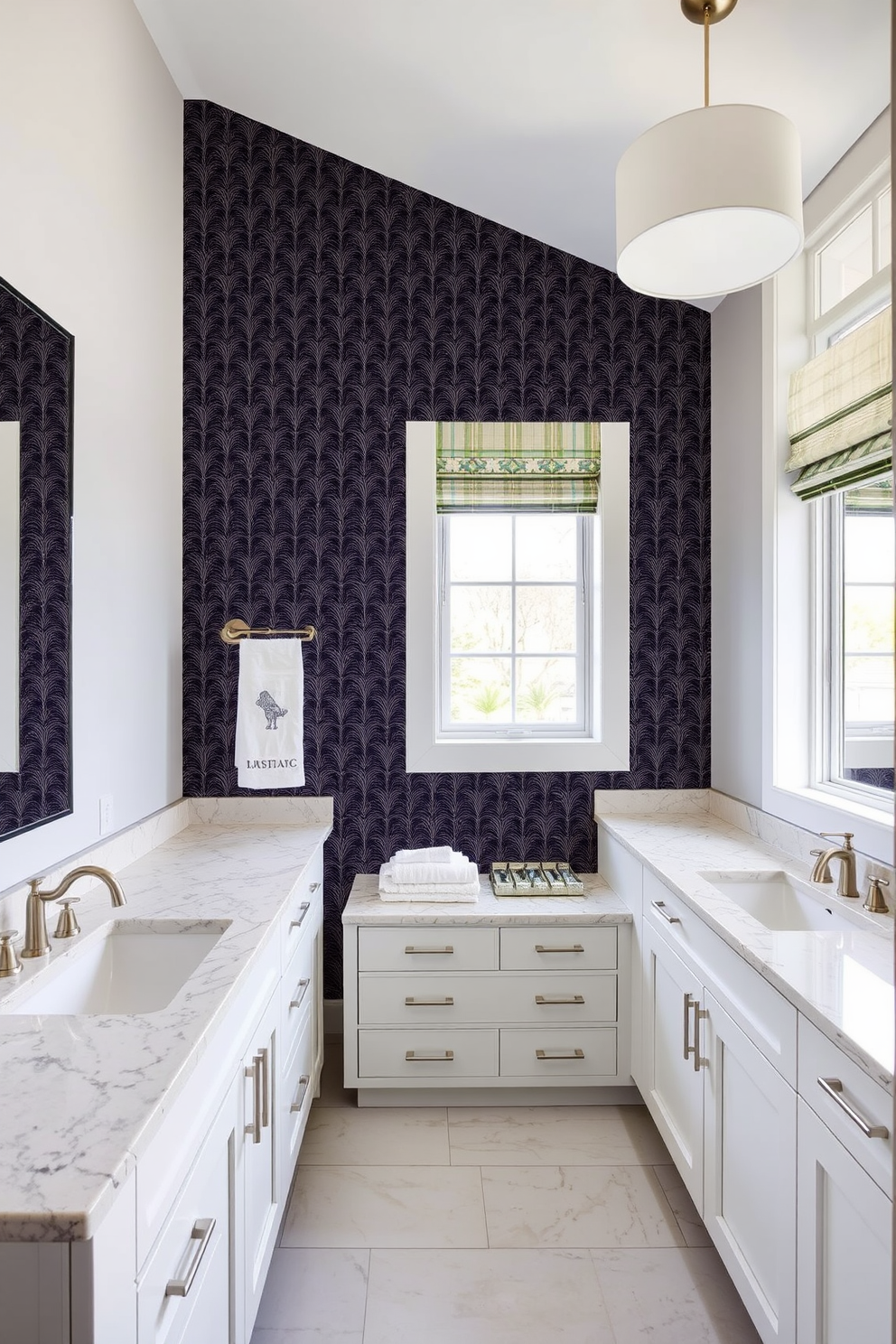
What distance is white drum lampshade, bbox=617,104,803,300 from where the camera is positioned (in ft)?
5.10

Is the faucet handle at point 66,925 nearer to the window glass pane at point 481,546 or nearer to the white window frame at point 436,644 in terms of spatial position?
the white window frame at point 436,644

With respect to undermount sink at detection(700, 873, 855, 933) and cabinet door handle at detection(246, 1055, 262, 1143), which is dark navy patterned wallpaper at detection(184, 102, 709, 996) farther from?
cabinet door handle at detection(246, 1055, 262, 1143)

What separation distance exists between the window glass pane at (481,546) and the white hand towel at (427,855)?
99 cm

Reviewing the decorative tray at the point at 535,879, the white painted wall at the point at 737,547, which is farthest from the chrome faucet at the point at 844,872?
the decorative tray at the point at 535,879

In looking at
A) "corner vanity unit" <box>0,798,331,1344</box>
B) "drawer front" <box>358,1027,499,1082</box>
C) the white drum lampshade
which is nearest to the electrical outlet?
"corner vanity unit" <box>0,798,331,1344</box>

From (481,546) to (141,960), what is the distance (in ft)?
6.20

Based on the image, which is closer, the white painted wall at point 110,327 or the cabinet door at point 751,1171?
the cabinet door at point 751,1171

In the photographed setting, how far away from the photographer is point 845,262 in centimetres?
227

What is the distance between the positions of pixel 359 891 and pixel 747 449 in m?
1.92

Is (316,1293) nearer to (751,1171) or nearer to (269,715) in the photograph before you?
(751,1171)

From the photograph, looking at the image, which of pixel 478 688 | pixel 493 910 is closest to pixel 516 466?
pixel 478 688

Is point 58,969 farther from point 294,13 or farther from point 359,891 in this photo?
point 294,13

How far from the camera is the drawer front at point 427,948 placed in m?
2.55

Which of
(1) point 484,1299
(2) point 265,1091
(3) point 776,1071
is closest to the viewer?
(3) point 776,1071
